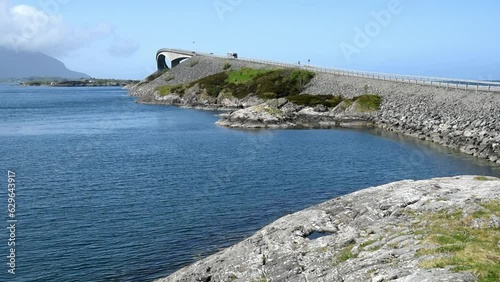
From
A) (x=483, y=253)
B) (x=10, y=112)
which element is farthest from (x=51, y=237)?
(x=10, y=112)

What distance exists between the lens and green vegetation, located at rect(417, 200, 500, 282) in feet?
63.1

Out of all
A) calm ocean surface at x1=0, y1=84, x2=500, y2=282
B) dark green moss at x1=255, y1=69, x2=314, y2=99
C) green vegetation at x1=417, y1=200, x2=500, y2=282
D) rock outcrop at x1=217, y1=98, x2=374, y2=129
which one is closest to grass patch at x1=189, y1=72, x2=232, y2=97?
dark green moss at x1=255, y1=69, x2=314, y2=99

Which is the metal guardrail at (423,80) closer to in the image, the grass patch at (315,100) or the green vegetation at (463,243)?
the grass patch at (315,100)

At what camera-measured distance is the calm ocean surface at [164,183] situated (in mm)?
36031

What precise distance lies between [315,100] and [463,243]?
106140 millimetres

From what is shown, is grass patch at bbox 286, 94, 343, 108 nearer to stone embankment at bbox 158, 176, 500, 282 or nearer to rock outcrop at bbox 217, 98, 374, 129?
rock outcrop at bbox 217, 98, 374, 129

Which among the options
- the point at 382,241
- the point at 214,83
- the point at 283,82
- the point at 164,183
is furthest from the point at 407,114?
the point at 214,83

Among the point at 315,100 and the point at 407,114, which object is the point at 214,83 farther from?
the point at 407,114

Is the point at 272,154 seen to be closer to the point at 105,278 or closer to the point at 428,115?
the point at 428,115

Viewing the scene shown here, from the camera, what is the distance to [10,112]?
15025 centimetres

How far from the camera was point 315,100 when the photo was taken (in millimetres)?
127250

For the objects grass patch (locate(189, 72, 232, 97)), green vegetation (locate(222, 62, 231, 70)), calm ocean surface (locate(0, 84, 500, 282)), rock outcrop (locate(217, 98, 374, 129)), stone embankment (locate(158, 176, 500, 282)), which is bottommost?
calm ocean surface (locate(0, 84, 500, 282))

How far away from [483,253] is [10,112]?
154 m

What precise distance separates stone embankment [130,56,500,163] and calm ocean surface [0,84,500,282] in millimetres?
5387
